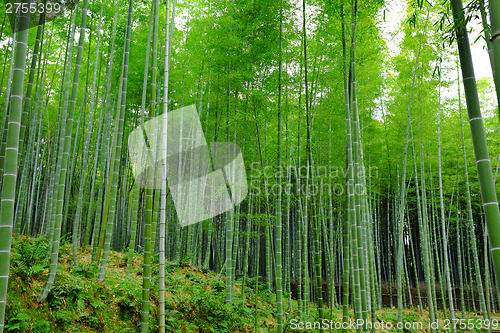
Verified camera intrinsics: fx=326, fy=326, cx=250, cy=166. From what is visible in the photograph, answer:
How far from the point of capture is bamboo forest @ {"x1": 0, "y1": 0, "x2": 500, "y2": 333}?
265 cm

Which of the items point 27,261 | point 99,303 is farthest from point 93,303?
point 27,261

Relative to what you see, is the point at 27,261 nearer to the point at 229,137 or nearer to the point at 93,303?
the point at 93,303

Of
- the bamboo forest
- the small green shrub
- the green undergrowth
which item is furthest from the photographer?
the small green shrub

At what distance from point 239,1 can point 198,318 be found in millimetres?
4618

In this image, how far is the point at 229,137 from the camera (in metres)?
6.49

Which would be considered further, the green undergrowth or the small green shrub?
the small green shrub

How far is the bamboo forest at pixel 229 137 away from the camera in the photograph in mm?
2650

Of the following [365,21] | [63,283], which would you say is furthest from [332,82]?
[63,283]

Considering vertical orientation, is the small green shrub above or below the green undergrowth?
above

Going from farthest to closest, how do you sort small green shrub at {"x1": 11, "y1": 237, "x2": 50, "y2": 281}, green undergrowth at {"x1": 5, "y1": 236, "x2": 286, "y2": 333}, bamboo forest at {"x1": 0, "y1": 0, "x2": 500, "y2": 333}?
small green shrub at {"x1": 11, "y1": 237, "x2": 50, "y2": 281}
green undergrowth at {"x1": 5, "y1": 236, "x2": 286, "y2": 333}
bamboo forest at {"x1": 0, "y1": 0, "x2": 500, "y2": 333}

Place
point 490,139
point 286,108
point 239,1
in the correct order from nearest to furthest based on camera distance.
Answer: point 286,108
point 239,1
point 490,139

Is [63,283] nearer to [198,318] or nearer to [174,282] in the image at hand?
[198,318]

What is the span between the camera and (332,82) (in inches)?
229

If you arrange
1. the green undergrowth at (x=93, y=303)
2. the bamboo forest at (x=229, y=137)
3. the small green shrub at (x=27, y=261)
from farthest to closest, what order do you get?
1. the small green shrub at (x=27, y=261)
2. the green undergrowth at (x=93, y=303)
3. the bamboo forest at (x=229, y=137)
